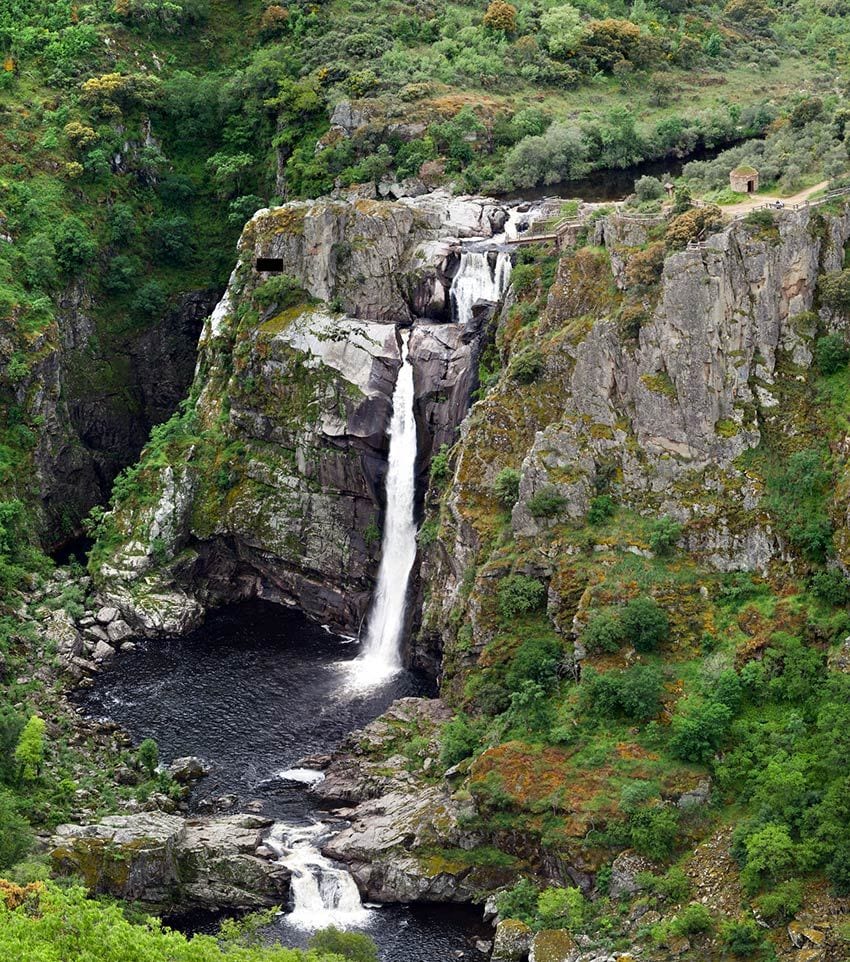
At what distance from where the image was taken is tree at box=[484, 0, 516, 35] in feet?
542

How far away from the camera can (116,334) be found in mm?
148625

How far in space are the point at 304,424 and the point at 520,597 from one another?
3022cm

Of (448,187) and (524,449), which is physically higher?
(448,187)

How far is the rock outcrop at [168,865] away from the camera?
91.4m

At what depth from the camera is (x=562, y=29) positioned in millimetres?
165250

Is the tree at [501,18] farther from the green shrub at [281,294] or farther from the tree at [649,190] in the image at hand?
the tree at [649,190]

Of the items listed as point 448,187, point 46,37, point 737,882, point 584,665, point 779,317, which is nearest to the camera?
point 737,882

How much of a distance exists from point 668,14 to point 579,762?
104m

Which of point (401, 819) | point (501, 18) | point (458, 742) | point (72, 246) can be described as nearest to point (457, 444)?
point (458, 742)

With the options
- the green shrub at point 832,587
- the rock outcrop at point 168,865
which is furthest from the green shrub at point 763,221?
the rock outcrop at point 168,865

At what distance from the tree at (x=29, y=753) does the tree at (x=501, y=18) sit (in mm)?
93450

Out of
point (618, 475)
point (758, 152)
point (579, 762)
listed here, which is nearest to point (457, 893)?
point (579, 762)

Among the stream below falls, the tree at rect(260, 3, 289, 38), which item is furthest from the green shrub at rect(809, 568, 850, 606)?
the tree at rect(260, 3, 289, 38)

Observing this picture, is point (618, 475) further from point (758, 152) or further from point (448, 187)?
point (448, 187)
